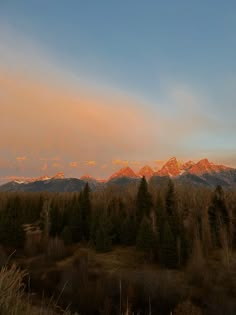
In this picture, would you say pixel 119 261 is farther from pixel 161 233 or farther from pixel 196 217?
pixel 196 217

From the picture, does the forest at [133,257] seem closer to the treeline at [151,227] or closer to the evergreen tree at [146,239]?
the evergreen tree at [146,239]

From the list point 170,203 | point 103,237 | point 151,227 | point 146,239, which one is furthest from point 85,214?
point 146,239

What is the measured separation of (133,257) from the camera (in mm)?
45344

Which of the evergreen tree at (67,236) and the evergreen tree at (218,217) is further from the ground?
the evergreen tree at (218,217)

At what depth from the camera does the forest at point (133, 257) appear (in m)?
25.0

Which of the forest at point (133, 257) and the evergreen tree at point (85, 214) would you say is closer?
the forest at point (133, 257)

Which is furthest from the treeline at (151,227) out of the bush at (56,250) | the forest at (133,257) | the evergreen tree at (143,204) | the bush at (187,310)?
the bush at (187,310)

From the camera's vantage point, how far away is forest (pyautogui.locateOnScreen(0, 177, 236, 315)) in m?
25.0

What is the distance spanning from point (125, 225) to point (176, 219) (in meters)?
10.2

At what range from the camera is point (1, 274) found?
11.6 ft

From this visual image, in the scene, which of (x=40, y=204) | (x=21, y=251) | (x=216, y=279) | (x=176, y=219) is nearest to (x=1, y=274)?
(x=216, y=279)

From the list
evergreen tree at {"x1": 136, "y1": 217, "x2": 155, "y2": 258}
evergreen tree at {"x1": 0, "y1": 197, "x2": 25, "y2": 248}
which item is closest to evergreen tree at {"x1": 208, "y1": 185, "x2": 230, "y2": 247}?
evergreen tree at {"x1": 136, "y1": 217, "x2": 155, "y2": 258}

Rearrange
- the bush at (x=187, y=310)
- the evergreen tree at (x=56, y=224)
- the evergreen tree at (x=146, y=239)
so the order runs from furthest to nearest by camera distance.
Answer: the evergreen tree at (x=56, y=224)
the evergreen tree at (x=146, y=239)
the bush at (x=187, y=310)

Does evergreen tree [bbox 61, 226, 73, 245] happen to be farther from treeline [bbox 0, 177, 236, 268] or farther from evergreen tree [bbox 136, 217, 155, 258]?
evergreen tree [bbox 136, 217, 155, 258]
